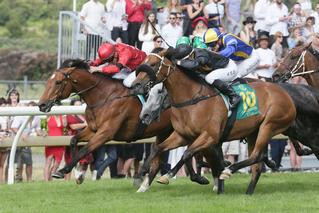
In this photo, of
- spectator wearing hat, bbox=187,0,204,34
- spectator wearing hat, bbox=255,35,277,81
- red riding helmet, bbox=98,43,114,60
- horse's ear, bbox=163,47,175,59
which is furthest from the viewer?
spectator wearing hat, bbox=187,0,204,34

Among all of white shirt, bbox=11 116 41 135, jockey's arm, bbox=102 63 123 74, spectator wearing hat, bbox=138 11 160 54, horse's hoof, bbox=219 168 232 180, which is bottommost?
white shirt, bbox=11 116 41 135

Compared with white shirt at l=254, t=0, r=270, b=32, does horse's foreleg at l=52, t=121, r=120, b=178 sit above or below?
below

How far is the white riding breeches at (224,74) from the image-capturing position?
1083 centimetres

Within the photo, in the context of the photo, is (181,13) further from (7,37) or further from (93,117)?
(7,37)

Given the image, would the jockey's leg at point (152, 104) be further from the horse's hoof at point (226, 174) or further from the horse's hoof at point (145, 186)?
the horse's hoof at point (226, 174)

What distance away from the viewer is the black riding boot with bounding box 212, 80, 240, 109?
35.2ft

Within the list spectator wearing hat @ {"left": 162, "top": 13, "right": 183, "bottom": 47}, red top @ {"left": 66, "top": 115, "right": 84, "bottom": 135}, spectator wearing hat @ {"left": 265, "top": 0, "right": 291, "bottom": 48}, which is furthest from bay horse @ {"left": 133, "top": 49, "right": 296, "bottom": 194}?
spectator wearing hat @ {"left": 265, "top": 0, "right": 291, "bottom": 48}

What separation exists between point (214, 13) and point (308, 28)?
187 cm

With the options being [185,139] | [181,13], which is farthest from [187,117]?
[181,13]

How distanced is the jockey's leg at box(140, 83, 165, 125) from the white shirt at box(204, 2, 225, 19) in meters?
5.74

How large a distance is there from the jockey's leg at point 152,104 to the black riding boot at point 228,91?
1.00m

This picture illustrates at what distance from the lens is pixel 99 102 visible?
11594 millimetres

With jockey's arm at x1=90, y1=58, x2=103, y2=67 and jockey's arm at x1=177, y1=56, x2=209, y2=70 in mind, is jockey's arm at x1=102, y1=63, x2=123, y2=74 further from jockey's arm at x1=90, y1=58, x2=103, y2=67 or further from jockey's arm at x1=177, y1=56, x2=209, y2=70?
jockey's arm at x1=177, y1=56, x2=209, y2=70

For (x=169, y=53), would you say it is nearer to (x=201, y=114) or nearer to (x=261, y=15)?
(x=201, y=114)
